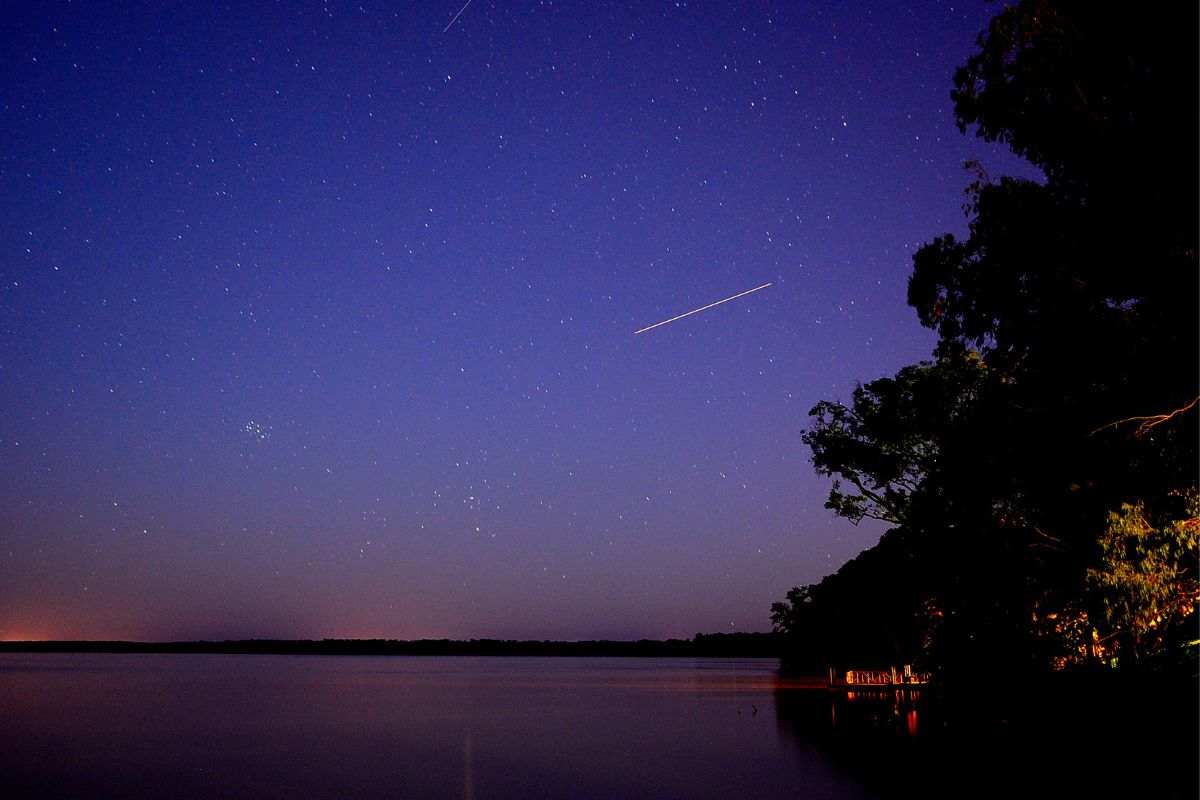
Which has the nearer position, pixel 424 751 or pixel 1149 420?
pixel 1149 420

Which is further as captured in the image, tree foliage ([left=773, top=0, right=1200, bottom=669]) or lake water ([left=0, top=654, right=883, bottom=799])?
lake water ([left=0, top=654, right=883, bottom=799])

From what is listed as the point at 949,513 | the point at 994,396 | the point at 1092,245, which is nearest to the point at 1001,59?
the point at 1092,245

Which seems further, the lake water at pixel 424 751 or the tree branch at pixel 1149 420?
the lake water at pixel 424 751

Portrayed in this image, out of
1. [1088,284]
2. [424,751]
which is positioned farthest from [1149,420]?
[424,751]

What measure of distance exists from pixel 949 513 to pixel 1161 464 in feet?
31.6

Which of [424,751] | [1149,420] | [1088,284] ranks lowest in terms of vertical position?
[424,751]

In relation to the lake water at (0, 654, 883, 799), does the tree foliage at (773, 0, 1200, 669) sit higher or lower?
higher

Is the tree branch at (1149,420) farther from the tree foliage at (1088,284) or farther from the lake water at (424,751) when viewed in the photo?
the lake water at (424,751)

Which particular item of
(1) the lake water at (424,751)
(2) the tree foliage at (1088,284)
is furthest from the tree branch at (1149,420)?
(1) the lake water at (424,751)

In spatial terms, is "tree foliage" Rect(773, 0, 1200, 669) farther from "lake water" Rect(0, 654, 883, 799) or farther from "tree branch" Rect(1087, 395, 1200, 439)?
"lake water" Rect(0, 654, 883, 799)

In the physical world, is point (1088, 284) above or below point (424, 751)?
above

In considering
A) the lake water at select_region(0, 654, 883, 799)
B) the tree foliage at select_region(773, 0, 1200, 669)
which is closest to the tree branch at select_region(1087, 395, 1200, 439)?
the tree foliage at select_region(773, 0, 1200, 669)

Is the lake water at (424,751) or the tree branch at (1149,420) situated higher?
the tree branch at (1149,420)

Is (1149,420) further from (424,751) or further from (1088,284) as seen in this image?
(424,751)
